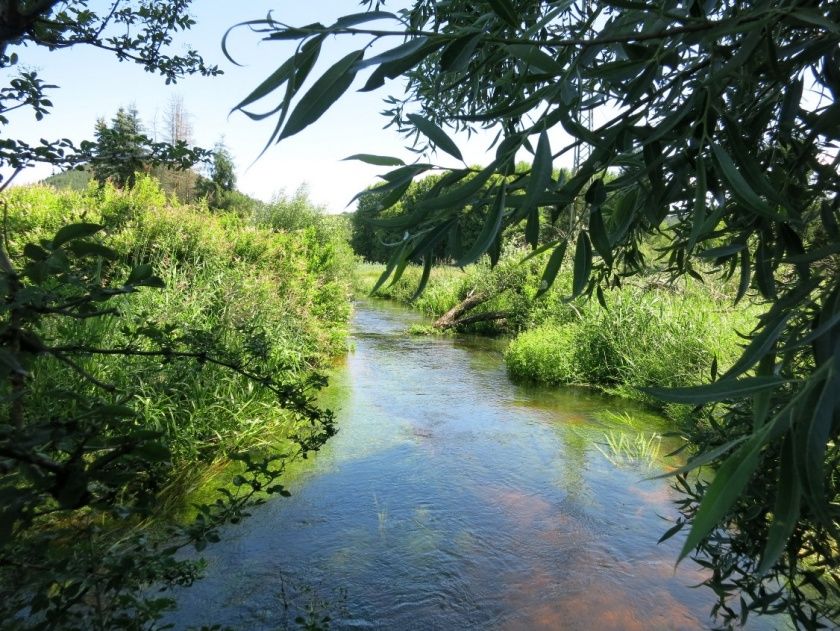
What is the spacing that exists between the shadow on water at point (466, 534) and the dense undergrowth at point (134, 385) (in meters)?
0.41

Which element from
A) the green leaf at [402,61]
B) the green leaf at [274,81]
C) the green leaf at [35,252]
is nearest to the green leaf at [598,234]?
the green leaf at [402,61]

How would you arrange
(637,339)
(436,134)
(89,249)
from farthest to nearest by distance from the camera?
1. (637,339)
2. (89,249)
3. (436,134)

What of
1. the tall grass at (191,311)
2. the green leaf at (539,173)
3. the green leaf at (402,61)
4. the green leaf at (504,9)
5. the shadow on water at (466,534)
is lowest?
the shadow on water at (466,534)

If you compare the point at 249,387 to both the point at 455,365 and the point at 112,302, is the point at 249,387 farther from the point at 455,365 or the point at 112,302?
the point at 455,365

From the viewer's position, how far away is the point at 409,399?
665 centimetres

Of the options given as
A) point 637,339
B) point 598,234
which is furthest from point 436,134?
point 637,339

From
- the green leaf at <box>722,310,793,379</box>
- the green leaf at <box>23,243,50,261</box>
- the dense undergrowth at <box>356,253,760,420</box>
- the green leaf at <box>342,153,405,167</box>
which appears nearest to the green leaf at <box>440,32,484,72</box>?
the green leaf at <box>342,153,405,167</box>

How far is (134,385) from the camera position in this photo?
4.01 m

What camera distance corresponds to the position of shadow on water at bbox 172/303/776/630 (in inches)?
114

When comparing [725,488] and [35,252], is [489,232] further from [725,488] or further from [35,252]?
[35,252]

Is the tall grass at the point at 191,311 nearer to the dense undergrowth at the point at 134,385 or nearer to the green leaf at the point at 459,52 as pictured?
the dense undergrowth at the point at 134,385

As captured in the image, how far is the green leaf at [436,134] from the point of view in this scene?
2.31 feet

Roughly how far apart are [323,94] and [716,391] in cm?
56

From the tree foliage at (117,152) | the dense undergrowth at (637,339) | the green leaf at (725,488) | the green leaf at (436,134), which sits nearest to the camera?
the green leaf at (725,488)
